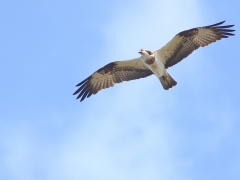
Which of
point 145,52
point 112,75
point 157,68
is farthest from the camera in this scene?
point 112,75

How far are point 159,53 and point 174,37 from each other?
642 mm

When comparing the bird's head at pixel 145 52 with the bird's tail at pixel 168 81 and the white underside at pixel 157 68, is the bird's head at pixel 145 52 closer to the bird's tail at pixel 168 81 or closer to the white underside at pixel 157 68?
the white underside at pixel 157 68

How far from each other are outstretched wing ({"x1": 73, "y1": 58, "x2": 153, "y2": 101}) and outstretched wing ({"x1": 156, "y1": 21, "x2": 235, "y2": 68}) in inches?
30.2

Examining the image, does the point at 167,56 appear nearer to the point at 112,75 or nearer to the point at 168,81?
the point at 168,81

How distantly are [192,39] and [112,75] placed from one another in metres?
2.52

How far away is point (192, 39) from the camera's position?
23.5 metres

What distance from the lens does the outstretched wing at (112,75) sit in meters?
24.1

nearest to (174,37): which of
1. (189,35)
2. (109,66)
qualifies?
(189,35)

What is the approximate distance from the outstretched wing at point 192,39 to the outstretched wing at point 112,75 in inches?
30.2

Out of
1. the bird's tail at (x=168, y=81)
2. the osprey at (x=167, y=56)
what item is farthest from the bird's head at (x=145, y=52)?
the bird's tail at (x=168, y=81)

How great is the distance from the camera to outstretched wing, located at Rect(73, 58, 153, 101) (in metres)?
24.1

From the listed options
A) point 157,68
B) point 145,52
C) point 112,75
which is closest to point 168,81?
point 157,68

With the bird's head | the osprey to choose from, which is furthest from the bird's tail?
the bird's head

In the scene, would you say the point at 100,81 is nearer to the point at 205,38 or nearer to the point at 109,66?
the point at 109,66
